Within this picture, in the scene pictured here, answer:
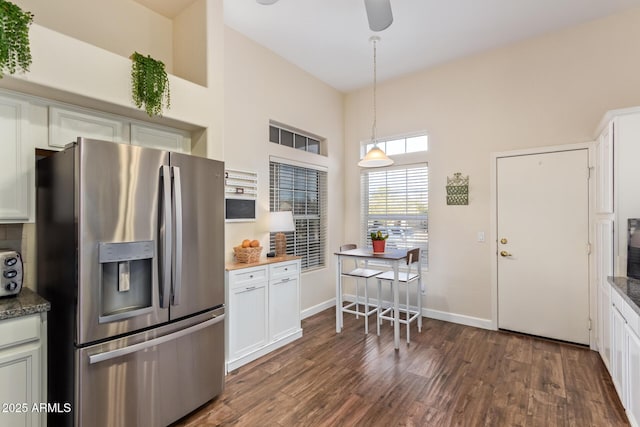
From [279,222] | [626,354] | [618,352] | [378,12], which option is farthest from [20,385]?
[618,352]

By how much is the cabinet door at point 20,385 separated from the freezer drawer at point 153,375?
247 mm

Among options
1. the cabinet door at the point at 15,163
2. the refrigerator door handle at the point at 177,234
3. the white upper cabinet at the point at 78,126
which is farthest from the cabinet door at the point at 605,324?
the cabinet door at the point at 15,163

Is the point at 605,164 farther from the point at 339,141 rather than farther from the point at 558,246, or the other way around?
the point at 339,141

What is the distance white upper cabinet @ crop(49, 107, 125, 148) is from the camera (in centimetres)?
204

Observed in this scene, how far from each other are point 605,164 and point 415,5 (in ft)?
7.56

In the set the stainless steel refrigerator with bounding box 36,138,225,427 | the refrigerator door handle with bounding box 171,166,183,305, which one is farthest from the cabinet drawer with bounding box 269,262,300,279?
the refrigerator door handle with bounding box 171,166,183,305

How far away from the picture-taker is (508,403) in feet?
7.79

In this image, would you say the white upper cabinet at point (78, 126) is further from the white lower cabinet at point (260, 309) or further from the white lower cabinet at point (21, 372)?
the white lower cabinet at point (260, 309)

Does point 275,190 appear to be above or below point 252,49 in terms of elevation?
below

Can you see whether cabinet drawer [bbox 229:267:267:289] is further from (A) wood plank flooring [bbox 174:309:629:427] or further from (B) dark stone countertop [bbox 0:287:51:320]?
(B) dark stone countertop [bbox 0:287:51:320]

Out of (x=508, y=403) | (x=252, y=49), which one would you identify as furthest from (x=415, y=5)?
(x=508, y=403)

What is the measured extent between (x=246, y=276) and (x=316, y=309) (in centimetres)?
185

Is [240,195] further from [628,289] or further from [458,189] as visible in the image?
[628,289]

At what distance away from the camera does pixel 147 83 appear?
224 cm
